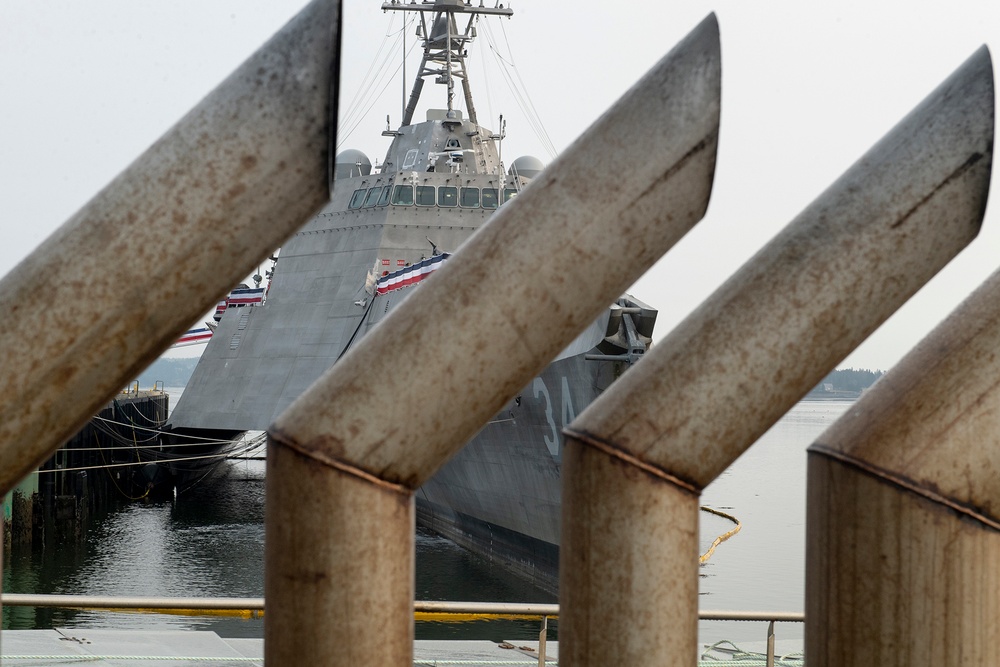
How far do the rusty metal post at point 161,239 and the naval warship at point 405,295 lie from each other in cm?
1536

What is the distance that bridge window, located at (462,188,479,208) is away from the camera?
24.6 meters

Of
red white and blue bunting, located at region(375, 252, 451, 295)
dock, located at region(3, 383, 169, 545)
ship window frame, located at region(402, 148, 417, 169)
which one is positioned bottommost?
dock, located at region(3, 383, 169, 545)

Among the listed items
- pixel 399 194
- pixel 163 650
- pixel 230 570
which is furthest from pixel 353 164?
pixel 163 650

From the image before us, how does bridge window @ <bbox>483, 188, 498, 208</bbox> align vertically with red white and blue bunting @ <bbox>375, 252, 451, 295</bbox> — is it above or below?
above

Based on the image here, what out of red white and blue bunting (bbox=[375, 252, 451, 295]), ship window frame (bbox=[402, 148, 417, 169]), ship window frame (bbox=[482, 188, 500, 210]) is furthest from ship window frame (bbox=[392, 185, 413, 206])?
red white and blue bunting (bbox=[375, 252, 451, 295])

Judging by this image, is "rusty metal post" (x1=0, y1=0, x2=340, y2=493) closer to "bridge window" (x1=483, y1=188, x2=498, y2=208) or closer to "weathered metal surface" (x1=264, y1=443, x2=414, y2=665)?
"weathered metal surface" (x1=264, y1=443, x2=414, y2=665)

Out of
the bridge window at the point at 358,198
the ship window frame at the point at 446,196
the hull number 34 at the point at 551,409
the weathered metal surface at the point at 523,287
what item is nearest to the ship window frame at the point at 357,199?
the bridge window at the point at 358,198

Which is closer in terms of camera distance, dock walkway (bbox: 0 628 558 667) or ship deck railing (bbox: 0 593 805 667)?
ship deck railing (bbox: 0 593 805 667)

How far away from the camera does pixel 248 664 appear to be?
487cm

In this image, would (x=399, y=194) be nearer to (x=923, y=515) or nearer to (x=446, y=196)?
→ (x=446, y=196)

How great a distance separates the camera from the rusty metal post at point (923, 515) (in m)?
2.42

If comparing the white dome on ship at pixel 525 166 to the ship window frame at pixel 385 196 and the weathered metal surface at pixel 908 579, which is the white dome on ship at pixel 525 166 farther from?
the weathered metal surface at pixel 908 579

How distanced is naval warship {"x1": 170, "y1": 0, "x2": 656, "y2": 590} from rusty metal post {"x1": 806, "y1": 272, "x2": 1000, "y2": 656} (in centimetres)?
1503

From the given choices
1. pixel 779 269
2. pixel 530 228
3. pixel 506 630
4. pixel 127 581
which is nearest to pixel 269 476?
pixel 530 228
